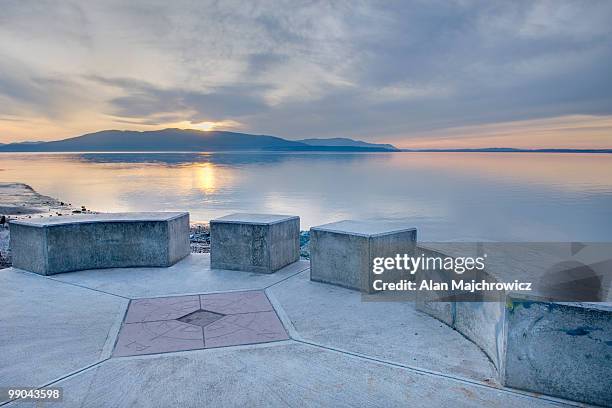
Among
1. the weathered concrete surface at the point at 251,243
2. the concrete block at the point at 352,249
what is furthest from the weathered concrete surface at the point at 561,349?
the weathered concrete surface at the point at 251,243

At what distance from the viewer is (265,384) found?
14.8 feet

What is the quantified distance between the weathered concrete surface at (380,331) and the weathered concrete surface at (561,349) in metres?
0.44

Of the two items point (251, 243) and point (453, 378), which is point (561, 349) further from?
point (251, 243)

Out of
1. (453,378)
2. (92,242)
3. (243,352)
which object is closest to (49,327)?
(243,352)

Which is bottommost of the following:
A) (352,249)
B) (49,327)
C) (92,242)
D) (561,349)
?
(49,327)

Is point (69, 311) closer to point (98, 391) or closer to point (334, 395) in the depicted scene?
point (98, 391)

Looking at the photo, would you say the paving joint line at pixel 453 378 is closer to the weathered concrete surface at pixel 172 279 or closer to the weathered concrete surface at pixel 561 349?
the weathered concrete surface at pixel 561 349

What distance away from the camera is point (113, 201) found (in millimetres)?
46656

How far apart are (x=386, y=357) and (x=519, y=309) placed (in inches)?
65.6

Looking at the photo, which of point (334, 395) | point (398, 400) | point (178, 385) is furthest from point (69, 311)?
point (398, 400)

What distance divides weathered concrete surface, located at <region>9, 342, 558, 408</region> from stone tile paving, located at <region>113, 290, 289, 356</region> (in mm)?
365

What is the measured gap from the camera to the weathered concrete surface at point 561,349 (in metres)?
4.07

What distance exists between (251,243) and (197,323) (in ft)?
9.29

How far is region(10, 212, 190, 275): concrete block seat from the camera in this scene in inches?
332
